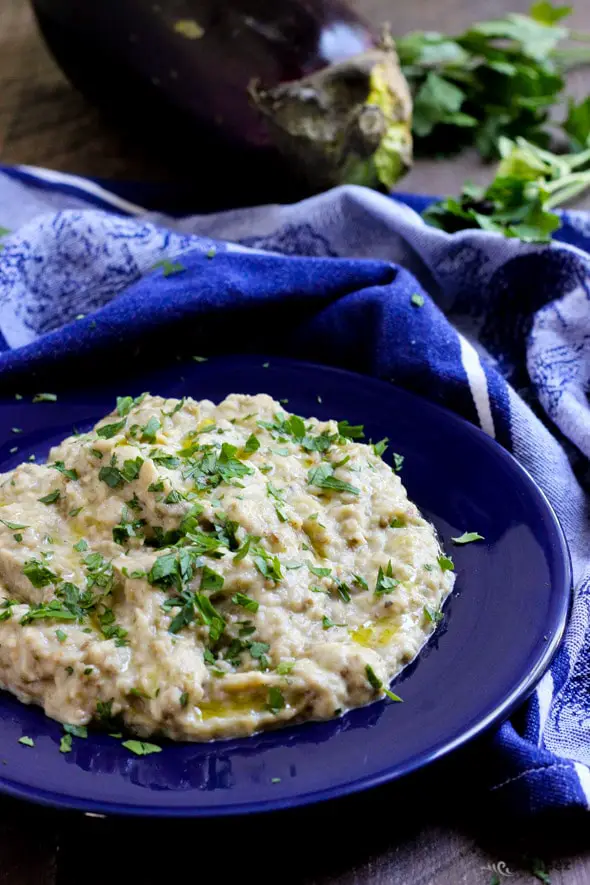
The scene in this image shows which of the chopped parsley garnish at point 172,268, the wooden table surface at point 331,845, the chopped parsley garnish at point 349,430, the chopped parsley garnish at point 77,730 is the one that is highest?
the chopped parsley garnish at point 349,430

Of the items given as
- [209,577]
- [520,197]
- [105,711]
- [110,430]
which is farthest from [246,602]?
[520,197]

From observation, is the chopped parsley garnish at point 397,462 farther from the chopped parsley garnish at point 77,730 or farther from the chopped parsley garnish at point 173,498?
the chopped parsley garnish at point 77,730

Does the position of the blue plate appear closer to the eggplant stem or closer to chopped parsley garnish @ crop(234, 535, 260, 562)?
chopped parsley garnish @ crop(234, 535, 260, 562)

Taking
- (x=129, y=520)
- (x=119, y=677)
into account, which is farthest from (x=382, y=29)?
(x=119, y=677)

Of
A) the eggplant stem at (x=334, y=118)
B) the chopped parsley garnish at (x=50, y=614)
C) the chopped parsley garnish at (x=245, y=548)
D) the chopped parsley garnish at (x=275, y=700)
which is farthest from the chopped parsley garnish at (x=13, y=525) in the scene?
the eggplant stem at (x=334, y=118)

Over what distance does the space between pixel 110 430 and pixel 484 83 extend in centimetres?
282

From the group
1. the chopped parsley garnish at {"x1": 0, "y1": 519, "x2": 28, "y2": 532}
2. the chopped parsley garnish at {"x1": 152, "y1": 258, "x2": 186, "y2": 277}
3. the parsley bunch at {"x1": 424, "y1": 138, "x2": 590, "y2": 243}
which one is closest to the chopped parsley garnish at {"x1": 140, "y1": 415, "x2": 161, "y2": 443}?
the chopped parsley garnish at {"x1": 0, "y1": 519, "x2": 28, "y2": 532}

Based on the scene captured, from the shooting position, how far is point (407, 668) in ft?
7.34

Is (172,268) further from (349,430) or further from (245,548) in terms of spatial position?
(245,548)

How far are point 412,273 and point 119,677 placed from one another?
7.05ft

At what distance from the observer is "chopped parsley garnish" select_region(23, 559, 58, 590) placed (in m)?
2.26

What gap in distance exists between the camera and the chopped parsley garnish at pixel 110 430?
2684 mm

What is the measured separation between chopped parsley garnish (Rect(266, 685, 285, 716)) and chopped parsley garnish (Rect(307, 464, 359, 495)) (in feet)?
2.04

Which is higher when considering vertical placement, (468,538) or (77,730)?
(468,538)
